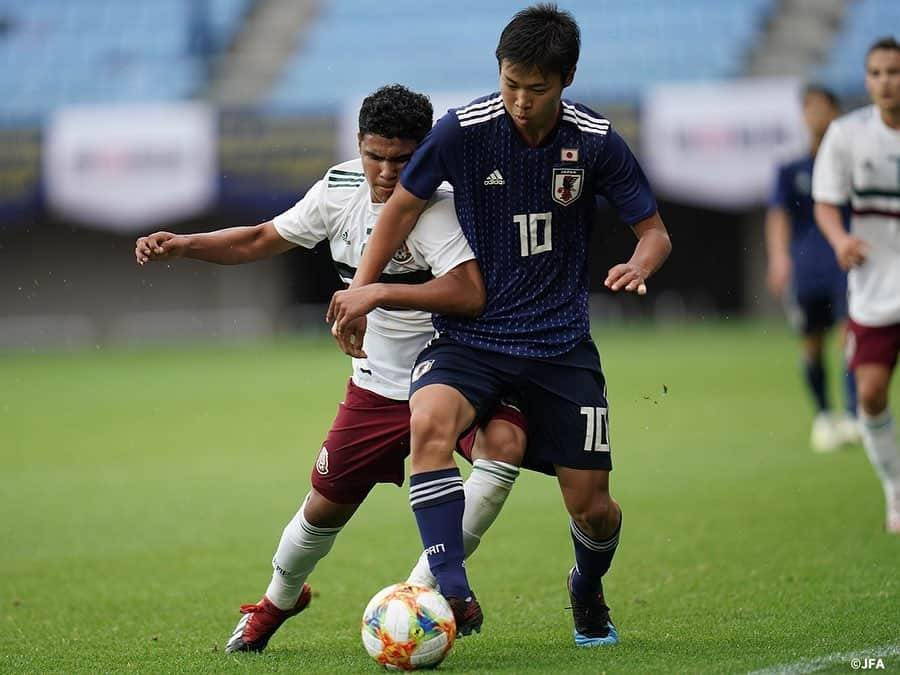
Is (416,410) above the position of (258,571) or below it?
above

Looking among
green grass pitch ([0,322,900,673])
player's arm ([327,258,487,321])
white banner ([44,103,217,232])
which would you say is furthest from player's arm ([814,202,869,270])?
white banner ([44,103,217,232])

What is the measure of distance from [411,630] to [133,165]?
20.0 m

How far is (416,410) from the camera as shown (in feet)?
14.4

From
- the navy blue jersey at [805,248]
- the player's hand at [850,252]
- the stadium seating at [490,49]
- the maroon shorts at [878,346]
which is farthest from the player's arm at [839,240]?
the stadium seating at [490,49]

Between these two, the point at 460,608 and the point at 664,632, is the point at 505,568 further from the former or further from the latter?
the point at 460,608

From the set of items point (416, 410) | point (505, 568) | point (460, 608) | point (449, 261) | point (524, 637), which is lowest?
point (505, 568)

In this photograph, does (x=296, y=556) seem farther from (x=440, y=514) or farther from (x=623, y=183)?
(x=623, y=183)

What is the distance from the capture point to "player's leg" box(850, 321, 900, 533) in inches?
277

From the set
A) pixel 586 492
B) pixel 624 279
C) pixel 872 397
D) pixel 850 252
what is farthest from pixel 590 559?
pixel 872 397

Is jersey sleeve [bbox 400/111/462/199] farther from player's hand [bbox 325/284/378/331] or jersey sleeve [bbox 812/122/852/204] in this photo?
jersey sleeve [bbox 812/122/852/204]

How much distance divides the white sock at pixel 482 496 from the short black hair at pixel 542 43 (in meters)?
1.32

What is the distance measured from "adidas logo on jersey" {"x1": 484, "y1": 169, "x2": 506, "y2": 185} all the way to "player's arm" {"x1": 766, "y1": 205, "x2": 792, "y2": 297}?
19.3 ft

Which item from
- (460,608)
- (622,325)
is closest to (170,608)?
(460,608)

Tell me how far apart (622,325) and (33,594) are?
783 inches
